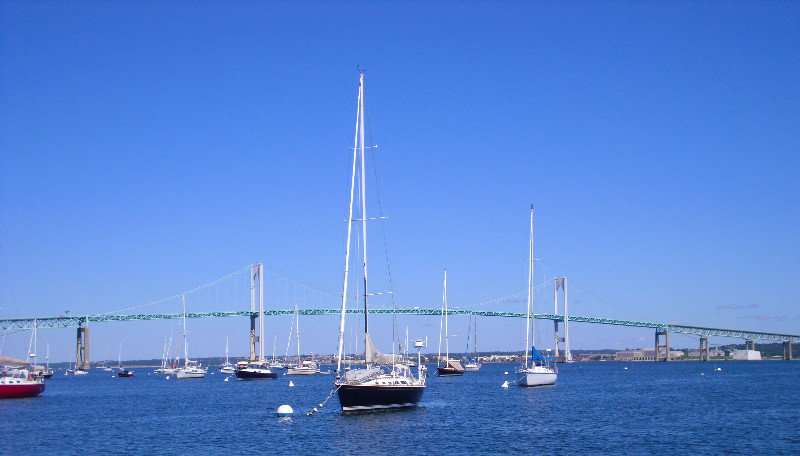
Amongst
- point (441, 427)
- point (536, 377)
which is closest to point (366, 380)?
point (441, 427)

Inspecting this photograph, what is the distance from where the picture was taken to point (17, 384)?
53875 millimetres

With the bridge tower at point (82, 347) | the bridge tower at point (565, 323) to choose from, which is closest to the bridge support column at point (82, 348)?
the bridge tower at point (82, 347)

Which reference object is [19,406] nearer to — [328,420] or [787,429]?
[328,420]

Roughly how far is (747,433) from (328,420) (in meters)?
16.8

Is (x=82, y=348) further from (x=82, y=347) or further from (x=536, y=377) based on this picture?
(x=536, y=377)

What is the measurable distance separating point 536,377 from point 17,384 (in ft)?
118

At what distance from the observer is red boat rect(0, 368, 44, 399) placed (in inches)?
2080

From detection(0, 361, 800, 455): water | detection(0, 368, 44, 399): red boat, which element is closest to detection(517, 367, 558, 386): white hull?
detection(0, 361, 800, 455): water

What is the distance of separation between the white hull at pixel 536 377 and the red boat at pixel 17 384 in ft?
113

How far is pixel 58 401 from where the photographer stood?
5800 cm

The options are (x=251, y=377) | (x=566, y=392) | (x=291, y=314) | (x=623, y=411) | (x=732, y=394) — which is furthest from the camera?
(x=291, y=314)

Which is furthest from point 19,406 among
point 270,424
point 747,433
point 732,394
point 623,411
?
point 732,394

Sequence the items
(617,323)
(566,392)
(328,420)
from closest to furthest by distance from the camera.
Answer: (328,420) < (566,392) < (617,323)

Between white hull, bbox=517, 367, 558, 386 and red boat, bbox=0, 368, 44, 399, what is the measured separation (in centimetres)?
3455
